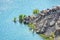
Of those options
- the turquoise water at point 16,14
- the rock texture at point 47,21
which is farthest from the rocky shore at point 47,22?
the turquoise water at point 16,14

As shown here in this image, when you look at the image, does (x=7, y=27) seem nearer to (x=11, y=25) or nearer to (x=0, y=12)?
(x=11, y=25)

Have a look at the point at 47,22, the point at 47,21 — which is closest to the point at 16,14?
the point at 47,21

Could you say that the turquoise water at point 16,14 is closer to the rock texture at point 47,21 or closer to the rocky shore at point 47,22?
the rocky shore at point 47,22

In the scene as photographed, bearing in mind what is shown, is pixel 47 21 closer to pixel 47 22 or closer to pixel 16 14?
pixel 47 22

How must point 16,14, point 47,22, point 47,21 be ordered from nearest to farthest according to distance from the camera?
point 47,22, point 47,21, point 16,14

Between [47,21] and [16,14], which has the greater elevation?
[16,14]

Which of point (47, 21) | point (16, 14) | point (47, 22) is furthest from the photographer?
point (16, 14)

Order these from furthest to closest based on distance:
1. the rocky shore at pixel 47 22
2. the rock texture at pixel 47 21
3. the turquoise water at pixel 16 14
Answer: the turquoise water at pixel 16 14
the rock texture at pixel 47 21
the rocky shore at pixel 47 22
